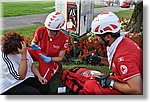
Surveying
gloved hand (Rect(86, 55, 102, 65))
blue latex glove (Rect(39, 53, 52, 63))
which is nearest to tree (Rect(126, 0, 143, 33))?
gloved hand (Rect(86, 55, 102, 65))

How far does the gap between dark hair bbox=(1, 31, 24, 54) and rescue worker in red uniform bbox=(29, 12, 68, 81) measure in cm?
12

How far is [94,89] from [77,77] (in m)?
0.18

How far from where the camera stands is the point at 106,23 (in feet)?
10.8

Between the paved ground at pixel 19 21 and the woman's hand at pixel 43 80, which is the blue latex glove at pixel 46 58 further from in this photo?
the paved ground at pixel 19 21

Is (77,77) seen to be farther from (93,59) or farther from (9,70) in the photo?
(9,70)

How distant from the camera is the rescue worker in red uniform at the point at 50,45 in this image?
346cm

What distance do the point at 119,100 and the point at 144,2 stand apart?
2.85 feet

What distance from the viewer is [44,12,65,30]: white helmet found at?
345 cm

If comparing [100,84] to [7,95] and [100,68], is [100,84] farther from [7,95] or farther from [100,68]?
[7,95]

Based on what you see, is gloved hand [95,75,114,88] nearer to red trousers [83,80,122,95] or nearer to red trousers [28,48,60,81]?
red trousers [83,80,122,95]

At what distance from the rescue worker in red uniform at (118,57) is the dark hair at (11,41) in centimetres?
63

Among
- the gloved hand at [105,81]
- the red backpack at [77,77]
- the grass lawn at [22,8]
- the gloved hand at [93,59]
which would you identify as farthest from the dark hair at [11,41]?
the gloved hand at [105,81]

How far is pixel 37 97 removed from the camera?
358cm

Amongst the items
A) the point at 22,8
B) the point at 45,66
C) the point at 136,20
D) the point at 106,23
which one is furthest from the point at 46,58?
the point at 136,20
